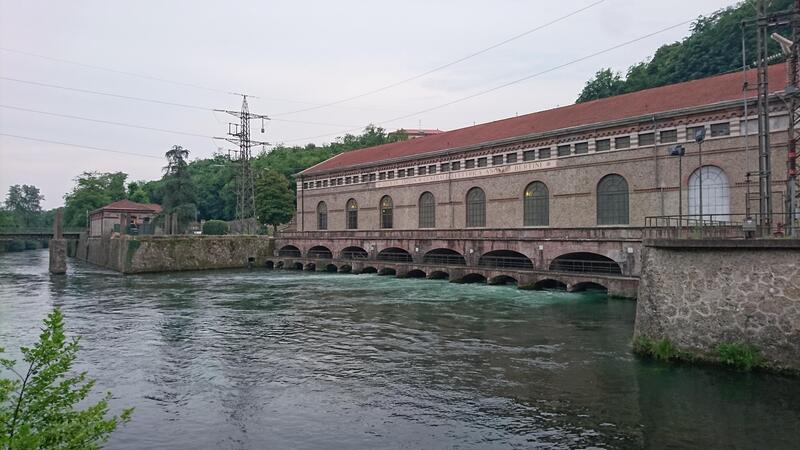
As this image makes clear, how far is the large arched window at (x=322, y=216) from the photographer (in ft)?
223

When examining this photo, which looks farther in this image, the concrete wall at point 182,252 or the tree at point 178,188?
the tree at point 178,188

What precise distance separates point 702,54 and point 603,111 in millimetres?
36320

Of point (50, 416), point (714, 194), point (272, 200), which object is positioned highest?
point (272, 200)

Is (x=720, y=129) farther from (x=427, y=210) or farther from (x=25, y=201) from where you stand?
(x=25, y=201)

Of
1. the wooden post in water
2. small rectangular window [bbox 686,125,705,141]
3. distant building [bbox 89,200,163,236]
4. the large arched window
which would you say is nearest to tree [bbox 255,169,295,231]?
the large arched window

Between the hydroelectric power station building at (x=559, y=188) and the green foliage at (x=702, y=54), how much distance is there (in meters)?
30.2

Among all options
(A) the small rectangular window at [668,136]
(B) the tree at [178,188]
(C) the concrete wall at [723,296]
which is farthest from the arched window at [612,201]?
(B) the tree at [178,188]

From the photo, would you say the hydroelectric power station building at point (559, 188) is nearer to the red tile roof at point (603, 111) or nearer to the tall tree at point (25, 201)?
the red tile roof at point (603, 111)

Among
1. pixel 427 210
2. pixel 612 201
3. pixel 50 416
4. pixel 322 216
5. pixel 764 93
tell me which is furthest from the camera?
pixel 322 216

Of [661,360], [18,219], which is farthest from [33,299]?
[18,219]

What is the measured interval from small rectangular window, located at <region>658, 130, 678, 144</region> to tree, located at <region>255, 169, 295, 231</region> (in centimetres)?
5423

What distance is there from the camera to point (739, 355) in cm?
1559

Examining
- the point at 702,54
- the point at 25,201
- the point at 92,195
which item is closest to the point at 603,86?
the point at 702,54

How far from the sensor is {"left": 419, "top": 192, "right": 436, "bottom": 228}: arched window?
178 ft
